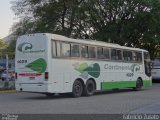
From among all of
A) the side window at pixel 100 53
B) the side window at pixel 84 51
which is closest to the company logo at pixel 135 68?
the side window at pixel 100 53

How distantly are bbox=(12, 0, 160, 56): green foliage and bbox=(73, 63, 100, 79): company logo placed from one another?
16.8 m

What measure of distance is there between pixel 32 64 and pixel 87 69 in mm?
3595

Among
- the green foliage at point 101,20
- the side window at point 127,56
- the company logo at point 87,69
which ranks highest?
the green foliage at point 101,20

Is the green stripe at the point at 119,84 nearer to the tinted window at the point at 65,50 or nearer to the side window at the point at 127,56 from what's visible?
the side window at the point at 127,56

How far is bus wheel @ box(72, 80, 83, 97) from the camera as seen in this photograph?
920 inches

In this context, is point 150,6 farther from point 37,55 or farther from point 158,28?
point 37,55

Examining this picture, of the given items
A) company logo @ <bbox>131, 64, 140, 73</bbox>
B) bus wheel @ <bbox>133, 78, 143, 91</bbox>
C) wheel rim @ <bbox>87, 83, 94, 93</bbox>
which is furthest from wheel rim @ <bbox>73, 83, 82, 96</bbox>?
bus wheel @ <bbox>133, 78, 143, 91</bbox>

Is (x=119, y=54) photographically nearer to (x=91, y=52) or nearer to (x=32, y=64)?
(x=91, y=52)

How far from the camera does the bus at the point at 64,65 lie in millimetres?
21891

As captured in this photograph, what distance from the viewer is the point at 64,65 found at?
22.7 meters

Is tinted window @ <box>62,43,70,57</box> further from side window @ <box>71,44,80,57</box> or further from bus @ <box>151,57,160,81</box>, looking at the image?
bus @ <box>151,57,160,81</box>

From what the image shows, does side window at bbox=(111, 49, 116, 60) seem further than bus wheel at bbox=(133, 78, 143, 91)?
No

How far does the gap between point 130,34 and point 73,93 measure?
2216 centimetres

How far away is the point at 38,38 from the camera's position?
73.0ft
